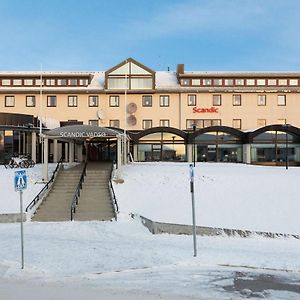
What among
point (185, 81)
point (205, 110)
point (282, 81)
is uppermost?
point (185, 81)

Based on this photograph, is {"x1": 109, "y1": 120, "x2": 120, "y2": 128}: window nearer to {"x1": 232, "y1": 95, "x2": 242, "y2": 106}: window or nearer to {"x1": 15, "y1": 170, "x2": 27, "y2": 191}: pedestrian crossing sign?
{"x1": 232, "y1": 95, "x2": 242, "y2": 106}: window

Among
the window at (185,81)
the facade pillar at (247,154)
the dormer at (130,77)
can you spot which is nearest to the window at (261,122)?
the facade pillar at (247,154)

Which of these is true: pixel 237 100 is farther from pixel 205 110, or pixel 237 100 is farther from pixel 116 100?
pixel 116 100

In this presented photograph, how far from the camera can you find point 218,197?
828 inches

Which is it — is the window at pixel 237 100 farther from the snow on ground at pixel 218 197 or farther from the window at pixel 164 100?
the snow on ground at pixel 218 197

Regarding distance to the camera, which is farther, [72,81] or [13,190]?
[72,81]

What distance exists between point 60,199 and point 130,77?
28114 millimetres

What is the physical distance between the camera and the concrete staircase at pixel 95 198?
19266 millimetres

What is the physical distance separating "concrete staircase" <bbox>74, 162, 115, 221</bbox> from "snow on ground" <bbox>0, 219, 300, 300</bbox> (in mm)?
2489

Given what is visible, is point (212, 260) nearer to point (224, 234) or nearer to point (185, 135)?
point (224, 234)

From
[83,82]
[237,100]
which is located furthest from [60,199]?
[237,100]

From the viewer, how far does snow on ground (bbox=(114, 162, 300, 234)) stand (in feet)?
57.1

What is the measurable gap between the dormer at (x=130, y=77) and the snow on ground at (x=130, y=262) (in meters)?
32.2

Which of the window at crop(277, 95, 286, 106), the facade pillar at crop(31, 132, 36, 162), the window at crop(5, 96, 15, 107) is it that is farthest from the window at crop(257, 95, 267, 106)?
the window at crop(5, 96, 15, 107)
